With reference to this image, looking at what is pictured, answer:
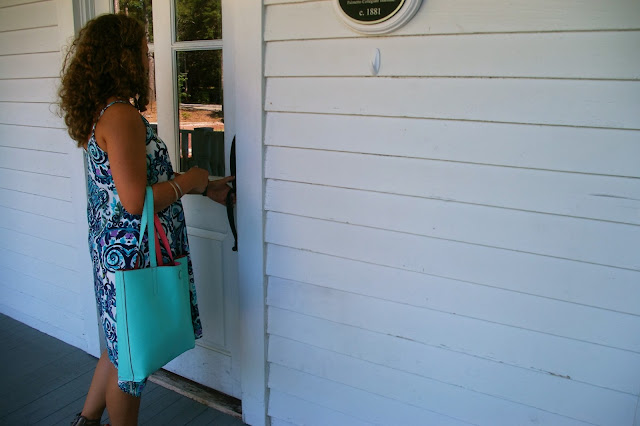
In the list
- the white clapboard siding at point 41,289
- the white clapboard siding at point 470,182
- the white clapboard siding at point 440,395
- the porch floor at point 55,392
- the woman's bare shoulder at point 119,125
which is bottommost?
the porch floor at point 55,392

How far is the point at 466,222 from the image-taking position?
1535mm

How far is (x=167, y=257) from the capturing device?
1757mm

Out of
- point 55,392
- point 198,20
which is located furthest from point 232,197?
point 55,392

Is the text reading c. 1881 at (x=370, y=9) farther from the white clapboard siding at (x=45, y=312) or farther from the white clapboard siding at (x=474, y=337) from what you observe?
the white clapboard siding at (x=45, y=312)

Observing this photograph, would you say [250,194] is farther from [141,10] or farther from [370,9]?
[141,10]

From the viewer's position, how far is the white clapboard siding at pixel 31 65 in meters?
2.55

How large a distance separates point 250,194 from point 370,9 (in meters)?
0.84

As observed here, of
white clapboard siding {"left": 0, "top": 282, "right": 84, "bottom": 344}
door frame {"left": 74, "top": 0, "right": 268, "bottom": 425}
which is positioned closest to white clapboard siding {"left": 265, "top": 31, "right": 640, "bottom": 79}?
door frame {"left": 74, "top": 0, "right": 268, "bottom": 425}

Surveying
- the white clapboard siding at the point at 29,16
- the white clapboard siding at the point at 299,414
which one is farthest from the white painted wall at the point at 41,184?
the white clapboard siding at the point at 299,414

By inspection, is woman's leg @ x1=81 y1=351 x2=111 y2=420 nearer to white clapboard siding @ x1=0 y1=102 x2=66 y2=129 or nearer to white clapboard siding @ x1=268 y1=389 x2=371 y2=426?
white clapboard siding @ x1=268 y1=389 x2=371 y2=426

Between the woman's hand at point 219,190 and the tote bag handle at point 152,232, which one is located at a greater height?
the woman's hand at point 219,190

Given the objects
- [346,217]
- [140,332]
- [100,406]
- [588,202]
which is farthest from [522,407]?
[100,406]

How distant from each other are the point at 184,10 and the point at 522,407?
2076mm

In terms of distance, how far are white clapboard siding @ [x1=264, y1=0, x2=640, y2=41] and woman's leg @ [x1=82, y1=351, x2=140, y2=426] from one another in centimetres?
147
